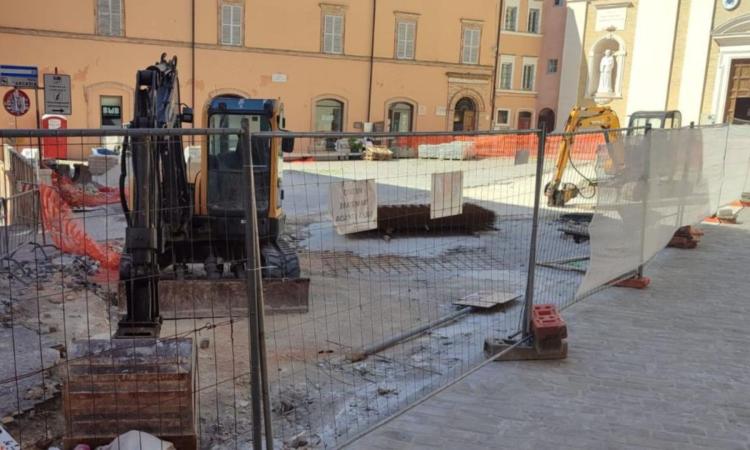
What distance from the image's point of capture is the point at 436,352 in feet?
19.8

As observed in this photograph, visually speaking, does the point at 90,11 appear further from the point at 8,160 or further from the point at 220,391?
the point at 220,391

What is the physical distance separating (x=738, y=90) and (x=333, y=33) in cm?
1976

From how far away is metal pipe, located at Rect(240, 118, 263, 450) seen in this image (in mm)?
3307

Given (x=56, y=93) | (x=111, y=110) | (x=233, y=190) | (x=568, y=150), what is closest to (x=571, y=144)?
(x=568, y=150)

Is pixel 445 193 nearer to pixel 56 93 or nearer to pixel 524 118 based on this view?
pixel 56 93

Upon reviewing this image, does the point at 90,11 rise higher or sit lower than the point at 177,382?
higher

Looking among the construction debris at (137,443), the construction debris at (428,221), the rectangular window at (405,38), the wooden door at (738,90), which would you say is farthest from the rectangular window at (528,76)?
the construction debris at (137,443)

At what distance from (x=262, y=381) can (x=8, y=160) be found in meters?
10.1

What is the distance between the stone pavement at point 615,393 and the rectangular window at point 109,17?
2616 cm

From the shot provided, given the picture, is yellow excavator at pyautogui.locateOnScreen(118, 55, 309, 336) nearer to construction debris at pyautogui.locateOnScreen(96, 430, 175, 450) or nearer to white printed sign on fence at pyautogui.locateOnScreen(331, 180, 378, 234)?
construction debris at pyautogui.locateOnScreen(96, 430, 175, 450)

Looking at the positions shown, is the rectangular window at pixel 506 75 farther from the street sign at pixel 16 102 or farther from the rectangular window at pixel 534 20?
the street sign at pixel 16 102

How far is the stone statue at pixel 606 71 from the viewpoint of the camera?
114 ft

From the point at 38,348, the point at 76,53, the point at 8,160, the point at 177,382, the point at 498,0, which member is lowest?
the point at 38,348

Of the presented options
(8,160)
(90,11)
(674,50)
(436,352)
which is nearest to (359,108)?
(90,11)
